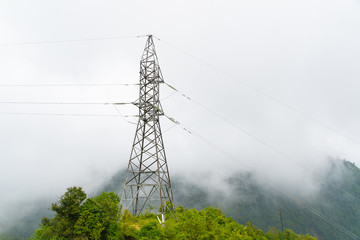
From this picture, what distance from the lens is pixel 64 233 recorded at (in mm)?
24312

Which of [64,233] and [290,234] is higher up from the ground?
[64,233]

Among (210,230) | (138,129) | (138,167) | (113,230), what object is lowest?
(210,230)

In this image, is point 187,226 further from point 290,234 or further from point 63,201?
point 290,234

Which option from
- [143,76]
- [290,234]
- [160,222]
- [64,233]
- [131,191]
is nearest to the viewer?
[64,233]

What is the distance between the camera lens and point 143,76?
104ft

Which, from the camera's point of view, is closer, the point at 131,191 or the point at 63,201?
the point at 63,201

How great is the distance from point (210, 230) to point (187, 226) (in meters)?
5.51

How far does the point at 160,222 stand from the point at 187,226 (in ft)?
14.3

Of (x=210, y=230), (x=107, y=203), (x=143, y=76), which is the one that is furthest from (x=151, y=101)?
(x=210, y=230)

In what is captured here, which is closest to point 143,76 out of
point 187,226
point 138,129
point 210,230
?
point 138,129

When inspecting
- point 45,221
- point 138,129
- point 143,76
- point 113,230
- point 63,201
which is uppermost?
point 143,76

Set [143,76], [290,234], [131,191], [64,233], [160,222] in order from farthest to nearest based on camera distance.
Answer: [290,234] → [143,76] → [131,191] → [160,222] → [64,233]

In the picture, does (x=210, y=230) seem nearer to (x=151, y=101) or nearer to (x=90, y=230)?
(x=90, y=230)

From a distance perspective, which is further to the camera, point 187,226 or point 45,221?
point 187,226
